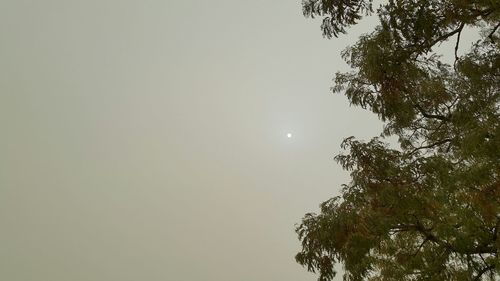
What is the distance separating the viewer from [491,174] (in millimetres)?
4781

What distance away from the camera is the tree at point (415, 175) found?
4.78 m

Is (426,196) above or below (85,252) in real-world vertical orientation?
below

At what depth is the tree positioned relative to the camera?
4.78 meters

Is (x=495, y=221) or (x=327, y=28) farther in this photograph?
(x=327, y=28)

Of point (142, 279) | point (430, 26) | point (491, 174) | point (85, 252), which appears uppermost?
point (85, 252)

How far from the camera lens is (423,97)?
6.82m

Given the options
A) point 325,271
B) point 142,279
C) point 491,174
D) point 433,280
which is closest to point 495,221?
point 491,174

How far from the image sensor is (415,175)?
5.29 metres

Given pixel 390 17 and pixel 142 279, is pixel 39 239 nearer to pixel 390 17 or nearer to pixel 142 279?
pixel 142 279

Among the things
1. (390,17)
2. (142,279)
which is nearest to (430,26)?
(390,17)

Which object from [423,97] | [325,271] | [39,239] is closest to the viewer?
[325,271]

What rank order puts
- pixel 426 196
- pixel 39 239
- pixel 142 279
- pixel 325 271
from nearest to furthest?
pixel 426 196
pixel 325 271
pixel 39 239
pixel 142 279

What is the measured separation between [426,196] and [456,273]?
1100 millimetres

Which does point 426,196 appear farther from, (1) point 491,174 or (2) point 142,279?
(2) point 142,279
